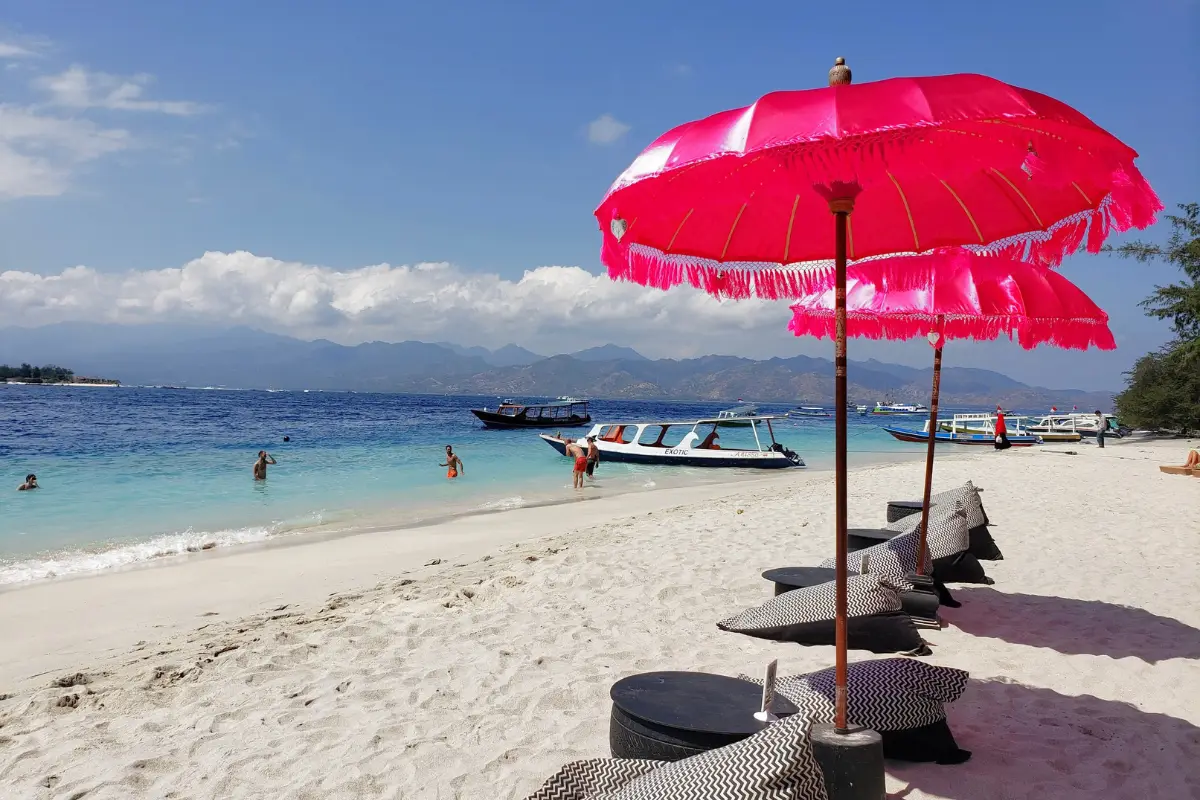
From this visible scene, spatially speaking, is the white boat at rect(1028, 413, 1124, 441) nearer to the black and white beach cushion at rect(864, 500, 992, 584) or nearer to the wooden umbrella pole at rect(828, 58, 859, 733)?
the black and white beach cushion at rect(864, 500, 992, 584)

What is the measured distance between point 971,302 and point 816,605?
7.38ft

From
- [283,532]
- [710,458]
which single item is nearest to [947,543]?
[283,532]

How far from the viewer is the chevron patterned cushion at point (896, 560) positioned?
4.55 meters

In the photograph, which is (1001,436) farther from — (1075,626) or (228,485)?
(228,485)

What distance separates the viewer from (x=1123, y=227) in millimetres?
2766

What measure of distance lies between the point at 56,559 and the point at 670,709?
10849 mm

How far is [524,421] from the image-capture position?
44.9m

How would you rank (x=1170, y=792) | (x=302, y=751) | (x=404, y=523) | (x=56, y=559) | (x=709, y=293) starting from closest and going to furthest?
1. (x=1170, y=792)
2. (x=302, y=751)
3. (x=709, y=293)
4. (x=56, y=559)
5. (x=404, y=523)

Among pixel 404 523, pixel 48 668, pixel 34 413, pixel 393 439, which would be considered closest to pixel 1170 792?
pixel 48 668

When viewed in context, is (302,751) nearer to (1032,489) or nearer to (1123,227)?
(1123,227)

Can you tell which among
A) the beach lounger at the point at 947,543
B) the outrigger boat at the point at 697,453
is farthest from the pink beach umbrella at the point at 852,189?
the outrigger boat at the point at 697,453

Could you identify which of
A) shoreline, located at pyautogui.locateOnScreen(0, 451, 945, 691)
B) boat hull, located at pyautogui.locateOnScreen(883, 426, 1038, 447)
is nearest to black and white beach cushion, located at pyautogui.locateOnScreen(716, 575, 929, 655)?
shoreline, located at pyautogui.locateOnScreen(0, 451, 945, 691)

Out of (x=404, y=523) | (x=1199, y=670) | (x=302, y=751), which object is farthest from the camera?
(x=404, y=523)

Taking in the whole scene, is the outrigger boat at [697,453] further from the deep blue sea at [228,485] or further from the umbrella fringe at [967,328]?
the umbrella fringe at [967,328]
